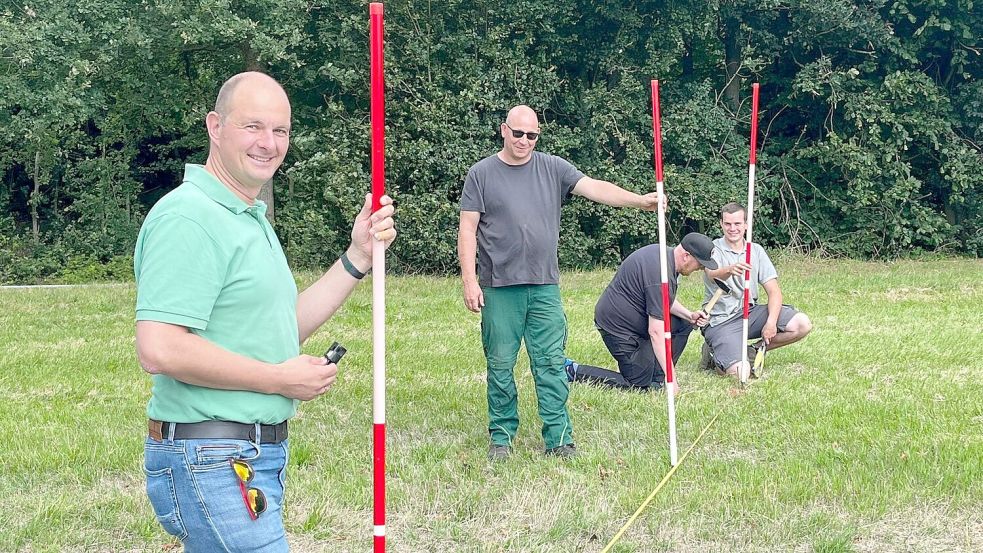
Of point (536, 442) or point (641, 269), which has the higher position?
point (641, 269)

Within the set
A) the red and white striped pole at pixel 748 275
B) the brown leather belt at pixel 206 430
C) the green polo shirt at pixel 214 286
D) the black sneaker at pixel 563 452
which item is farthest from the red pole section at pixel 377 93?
the red and white striped pole at pixel 748 275

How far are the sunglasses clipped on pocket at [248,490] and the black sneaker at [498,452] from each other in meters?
3.27

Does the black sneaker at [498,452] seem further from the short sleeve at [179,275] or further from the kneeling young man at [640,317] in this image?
the short sleeve at [179,275]

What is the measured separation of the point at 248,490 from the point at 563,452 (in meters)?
3.43

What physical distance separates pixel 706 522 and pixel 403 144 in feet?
43.8

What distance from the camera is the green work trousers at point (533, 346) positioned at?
5.67m

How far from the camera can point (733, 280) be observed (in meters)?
8.59

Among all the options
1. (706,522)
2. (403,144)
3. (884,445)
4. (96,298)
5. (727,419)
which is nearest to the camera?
(706,522)

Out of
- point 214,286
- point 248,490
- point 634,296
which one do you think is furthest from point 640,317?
point 214,286

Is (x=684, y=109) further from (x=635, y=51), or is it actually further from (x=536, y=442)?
(x=536, y=442)

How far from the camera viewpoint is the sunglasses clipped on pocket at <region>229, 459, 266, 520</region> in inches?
92.7

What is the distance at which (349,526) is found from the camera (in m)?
4.61

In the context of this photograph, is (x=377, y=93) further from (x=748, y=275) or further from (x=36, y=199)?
(x=36, y=199)

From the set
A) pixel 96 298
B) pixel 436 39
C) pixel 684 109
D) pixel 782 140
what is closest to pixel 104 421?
pixel 96 298
